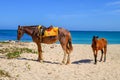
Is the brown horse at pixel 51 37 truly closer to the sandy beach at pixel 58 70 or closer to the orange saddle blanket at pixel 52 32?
the orange saddle blanket at pixel 52 32

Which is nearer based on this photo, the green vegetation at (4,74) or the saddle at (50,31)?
the green vegetation at (4,74)

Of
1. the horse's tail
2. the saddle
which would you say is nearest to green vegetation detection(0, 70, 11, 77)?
the saddle

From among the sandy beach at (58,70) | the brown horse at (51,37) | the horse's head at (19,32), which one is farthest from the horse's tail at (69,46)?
the horse's head at (19,32)

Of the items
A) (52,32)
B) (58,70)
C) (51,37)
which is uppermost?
(52,32)

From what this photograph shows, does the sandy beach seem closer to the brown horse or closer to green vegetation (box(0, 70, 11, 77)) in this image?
green vegetation (box(0, 70, 11, 77))

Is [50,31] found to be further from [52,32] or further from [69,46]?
[69,46]

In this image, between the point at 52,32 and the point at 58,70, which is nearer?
the point at 58,70

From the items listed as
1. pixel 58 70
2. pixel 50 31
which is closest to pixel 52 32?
pixel 50 31

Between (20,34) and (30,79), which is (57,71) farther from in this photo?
(20,34)

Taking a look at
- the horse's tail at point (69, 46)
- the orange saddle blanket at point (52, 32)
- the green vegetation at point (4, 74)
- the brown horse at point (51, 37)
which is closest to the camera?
the green vegetation at point (4, 74)

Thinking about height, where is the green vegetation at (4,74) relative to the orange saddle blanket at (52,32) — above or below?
below

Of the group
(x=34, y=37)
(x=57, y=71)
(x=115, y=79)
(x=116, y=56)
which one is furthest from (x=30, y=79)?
(x=116, y=56)

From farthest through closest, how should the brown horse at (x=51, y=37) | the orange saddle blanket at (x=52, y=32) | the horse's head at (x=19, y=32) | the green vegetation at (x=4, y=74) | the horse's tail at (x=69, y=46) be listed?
the horse's head at (x=19, y=32) → the horse's tail at (x=69, y=46) → the brown horse at (x=51, y=37) → the orange saddle blanket at (x=52, y=32) → the green vegetation at (x=4, y=74)

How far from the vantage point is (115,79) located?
40.5ft
